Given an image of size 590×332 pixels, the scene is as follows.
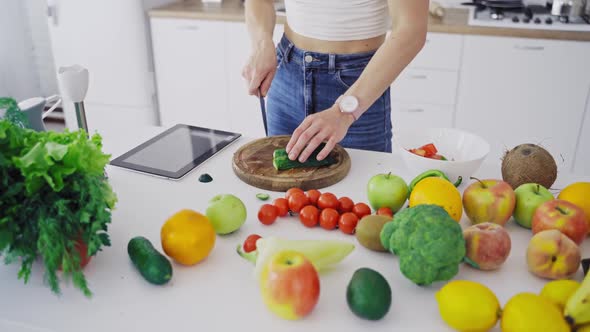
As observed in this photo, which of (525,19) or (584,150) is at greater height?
(525,19)

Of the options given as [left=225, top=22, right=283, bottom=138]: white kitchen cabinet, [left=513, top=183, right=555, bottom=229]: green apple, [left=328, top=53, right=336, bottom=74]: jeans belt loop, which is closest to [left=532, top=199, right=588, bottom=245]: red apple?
[left=513, top=183, right=555, bottom=229]: green apple

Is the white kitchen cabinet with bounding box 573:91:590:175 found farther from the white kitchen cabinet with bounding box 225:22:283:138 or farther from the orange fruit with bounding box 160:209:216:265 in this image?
the orange fruit with bounding box 160:209:216:265

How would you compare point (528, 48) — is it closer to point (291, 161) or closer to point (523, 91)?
point (523, 91)

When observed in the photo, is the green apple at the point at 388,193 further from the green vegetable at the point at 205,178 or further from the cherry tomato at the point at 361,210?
the green vegetable at the point at 205,178

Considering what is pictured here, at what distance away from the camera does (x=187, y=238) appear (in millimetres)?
824

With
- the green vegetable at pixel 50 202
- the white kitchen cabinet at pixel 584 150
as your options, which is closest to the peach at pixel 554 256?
the green vegetable at pixel 50 202

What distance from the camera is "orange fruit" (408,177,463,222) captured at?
0.91m

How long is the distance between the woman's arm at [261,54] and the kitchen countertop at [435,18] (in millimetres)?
991

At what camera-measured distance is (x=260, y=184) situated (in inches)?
43.7

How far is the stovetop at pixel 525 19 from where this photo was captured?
232 centimetres

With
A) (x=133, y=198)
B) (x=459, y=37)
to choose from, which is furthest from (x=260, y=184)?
(x=459, y=37)

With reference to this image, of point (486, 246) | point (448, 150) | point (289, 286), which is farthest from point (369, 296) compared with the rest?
point (448, 150)

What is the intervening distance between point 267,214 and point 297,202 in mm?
62

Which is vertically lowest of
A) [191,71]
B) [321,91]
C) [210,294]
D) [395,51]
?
[191,71]
